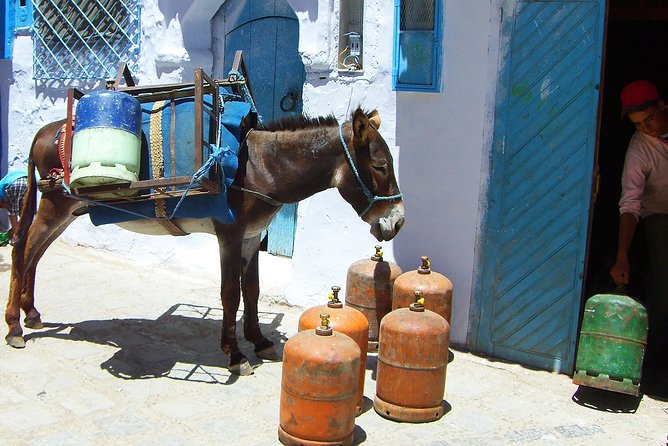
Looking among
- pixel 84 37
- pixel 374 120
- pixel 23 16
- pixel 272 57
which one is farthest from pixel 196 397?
pixel 23 16

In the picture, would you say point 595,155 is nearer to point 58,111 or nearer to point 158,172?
point 158,172

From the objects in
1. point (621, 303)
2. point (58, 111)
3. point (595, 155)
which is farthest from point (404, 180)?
point (58, 111)

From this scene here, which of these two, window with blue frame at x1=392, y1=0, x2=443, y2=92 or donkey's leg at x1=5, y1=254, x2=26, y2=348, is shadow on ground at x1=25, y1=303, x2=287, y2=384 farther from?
window with blue frame at x1=392, y1=0, x2=443, y2=92

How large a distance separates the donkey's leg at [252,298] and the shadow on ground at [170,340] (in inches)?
3.5

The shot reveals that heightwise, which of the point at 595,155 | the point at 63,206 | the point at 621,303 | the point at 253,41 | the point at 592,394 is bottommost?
the point at 592,394

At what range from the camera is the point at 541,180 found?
4984 mm

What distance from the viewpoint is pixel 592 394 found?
15.4ft

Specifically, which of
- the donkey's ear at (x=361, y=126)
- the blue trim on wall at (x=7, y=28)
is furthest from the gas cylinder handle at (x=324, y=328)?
the blue trim on wall at (x=7, y=28)

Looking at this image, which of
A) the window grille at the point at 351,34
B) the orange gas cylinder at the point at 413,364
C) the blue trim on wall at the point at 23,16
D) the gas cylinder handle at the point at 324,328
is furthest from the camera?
the blue trim on wall at the point at 23,16

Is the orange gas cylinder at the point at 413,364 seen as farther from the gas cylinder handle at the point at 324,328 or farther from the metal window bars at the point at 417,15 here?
the metal window bars at the point at 417,15

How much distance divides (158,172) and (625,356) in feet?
9.98

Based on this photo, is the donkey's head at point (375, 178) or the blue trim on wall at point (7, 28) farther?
the blue trim on wall at point (7, 28)

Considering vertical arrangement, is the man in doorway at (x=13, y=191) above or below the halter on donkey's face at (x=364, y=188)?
below

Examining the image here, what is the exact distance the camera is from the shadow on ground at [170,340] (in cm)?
481
